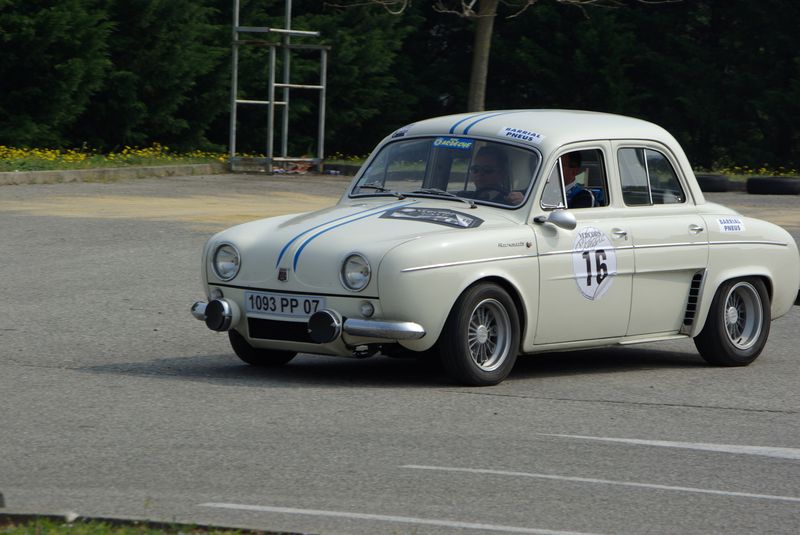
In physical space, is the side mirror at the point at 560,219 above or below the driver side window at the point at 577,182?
below

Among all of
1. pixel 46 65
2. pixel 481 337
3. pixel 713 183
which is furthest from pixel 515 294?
pixel 46 65

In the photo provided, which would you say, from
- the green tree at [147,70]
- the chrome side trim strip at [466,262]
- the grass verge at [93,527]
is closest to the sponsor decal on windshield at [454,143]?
the chrome side trim strip at [466,262]

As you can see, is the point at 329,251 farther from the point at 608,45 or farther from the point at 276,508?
the point at 608,45

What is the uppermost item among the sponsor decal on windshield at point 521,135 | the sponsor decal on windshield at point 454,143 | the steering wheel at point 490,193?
the sponsor decal on windshield at point 521,135

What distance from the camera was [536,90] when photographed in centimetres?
4216

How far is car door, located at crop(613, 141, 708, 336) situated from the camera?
9.82 meters

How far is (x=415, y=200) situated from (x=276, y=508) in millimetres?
4196

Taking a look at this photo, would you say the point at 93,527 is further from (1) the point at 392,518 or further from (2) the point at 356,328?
(2) the point at 356,328

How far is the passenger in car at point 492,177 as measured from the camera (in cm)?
949

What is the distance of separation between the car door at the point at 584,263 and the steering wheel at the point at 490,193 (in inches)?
10.0

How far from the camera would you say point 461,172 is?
9.72 metres

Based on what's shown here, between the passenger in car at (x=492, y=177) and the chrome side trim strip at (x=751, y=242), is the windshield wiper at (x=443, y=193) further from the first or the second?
the chrome side trim strip at (x=751, y=242)

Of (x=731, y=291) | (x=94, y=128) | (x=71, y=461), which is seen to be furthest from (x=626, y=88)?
(x=71, y=461)

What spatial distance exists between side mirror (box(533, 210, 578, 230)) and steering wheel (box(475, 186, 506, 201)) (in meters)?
0.31
